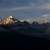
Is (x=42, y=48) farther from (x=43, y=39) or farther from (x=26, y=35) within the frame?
(x=26, y=35)

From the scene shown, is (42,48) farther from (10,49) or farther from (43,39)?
(10,49)

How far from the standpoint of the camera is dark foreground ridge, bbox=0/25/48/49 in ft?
9.56

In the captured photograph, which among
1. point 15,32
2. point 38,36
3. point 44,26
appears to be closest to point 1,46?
point 15,32

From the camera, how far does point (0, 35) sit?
3.00 m

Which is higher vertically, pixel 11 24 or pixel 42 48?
pixel 11 24

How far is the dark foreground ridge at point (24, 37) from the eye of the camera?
291cm

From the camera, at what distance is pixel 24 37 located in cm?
300

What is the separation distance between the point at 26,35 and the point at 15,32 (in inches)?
9.7

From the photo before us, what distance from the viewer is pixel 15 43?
10.1 ft

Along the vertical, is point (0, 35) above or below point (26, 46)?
above

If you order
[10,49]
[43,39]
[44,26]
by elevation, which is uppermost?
[44,26]

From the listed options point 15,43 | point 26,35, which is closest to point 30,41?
point 26,35

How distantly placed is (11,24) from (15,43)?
433mm

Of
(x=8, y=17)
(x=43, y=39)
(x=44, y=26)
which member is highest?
(x=8, y=17)
